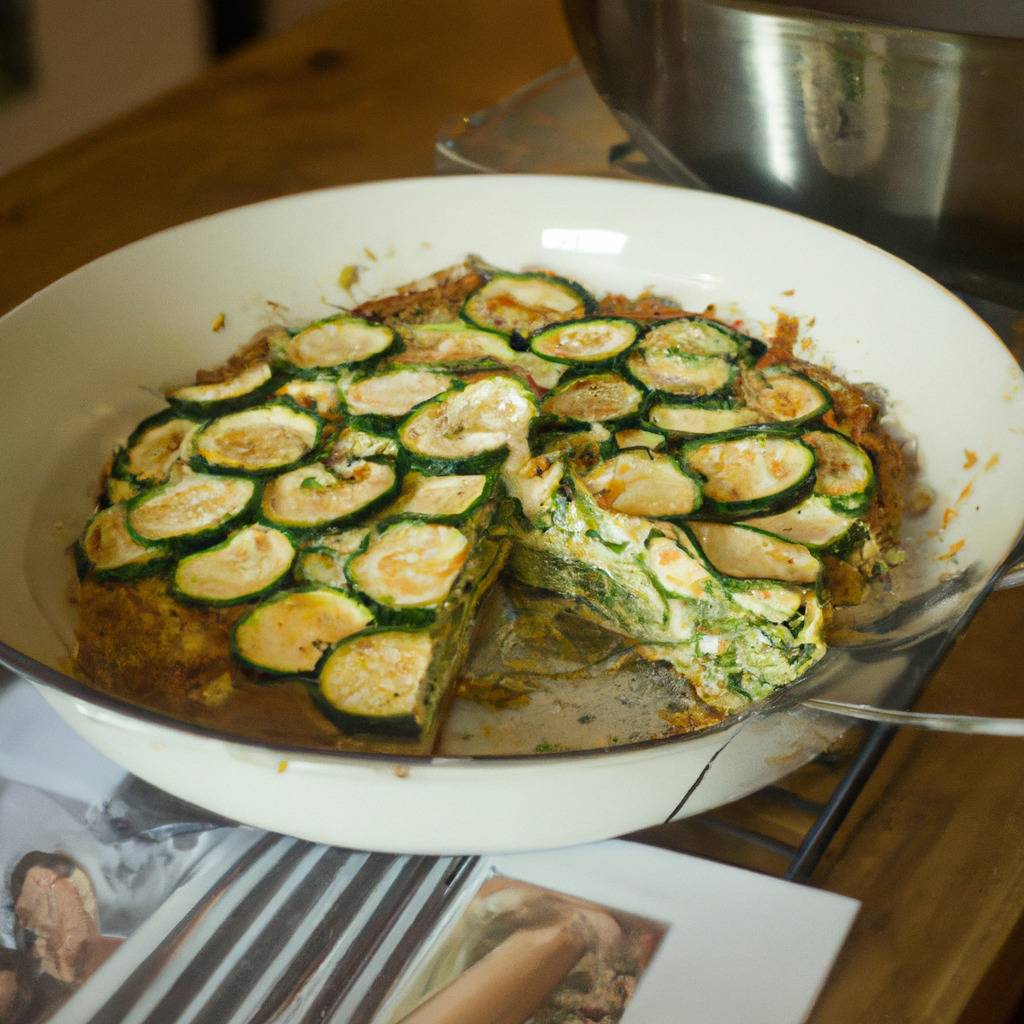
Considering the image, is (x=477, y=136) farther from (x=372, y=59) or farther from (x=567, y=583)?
(x=567, y=583)

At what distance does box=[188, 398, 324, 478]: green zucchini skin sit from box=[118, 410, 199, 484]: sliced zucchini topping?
2 cm

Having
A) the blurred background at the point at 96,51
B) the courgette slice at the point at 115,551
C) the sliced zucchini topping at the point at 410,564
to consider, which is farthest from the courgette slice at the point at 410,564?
the blurred background at the point at 96,51

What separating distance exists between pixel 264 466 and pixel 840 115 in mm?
870

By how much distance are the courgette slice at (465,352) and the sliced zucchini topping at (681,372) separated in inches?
4.5

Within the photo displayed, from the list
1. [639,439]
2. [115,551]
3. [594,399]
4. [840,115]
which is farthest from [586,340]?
[115,551]

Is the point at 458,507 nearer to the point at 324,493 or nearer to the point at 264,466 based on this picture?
the point at 324,493

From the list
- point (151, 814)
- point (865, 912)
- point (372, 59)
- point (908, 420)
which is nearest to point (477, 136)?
point (372, 59)

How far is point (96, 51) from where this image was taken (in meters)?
4.41

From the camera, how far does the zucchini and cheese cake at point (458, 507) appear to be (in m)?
1.17

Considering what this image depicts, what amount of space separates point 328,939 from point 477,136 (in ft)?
4.81

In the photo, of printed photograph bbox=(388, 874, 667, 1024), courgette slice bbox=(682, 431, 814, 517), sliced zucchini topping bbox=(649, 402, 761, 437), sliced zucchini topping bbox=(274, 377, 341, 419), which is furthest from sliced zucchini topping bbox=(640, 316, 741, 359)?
printed photograph bbox=(388, 874, 667, 1024)

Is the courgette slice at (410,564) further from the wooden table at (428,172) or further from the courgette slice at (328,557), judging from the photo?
the wooden table at (428,172)

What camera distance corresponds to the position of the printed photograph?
917 mm

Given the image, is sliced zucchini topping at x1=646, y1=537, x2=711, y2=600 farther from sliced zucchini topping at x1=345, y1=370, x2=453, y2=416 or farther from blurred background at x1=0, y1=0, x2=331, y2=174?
blurred background at x1=0, y1=0, x2=331, y2=174
